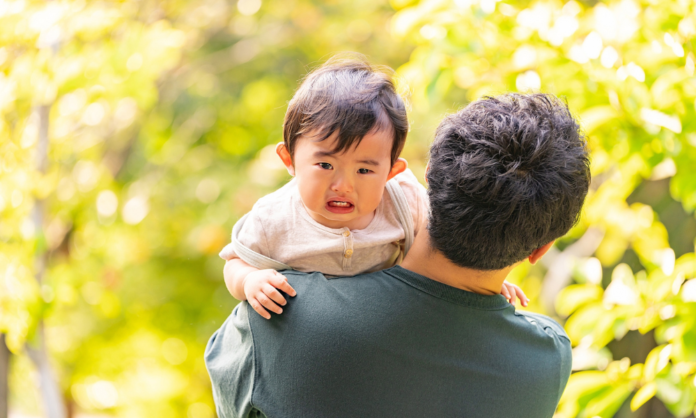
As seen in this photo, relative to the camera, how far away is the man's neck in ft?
3.33

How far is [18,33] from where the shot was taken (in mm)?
2299

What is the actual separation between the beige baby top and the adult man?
94 mm

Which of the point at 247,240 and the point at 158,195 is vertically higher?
the point at 247,240

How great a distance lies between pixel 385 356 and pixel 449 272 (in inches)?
7.7

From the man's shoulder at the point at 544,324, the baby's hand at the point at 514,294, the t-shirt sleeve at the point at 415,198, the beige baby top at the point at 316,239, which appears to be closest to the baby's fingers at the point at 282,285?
the beige baby top at the point at 316,239

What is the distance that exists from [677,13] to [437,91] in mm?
621

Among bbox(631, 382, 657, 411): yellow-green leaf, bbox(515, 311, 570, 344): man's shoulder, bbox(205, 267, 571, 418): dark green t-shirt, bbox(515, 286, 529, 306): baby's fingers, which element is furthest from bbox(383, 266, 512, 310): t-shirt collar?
bbox(631, 382, 657, 411): yellow-green leaf

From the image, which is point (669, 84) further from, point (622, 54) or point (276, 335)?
point (276, 335)

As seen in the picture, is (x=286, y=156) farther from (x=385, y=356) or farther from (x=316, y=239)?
(x=385, y=356)

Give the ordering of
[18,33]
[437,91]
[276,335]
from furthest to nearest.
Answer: [18,33] → [437,91] → [276,335]

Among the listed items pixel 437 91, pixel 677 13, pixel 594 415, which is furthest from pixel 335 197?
pixel 677 13

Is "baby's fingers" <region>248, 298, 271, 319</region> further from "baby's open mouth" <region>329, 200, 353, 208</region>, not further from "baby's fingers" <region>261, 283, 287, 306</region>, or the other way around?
"baby's open mouth" <region>329, 200, 353, 208</region>

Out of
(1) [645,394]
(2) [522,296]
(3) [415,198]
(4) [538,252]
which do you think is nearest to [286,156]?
(3) [415,198]

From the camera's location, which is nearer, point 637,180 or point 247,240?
point 247,240
